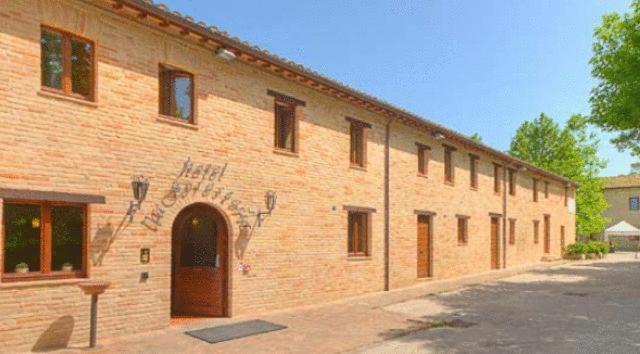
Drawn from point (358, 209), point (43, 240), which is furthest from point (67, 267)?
point (358, 209)

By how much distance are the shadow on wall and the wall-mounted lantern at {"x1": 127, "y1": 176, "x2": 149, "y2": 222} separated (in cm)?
196

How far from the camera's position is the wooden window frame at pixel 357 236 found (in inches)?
575

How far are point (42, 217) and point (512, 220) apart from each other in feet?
77.0

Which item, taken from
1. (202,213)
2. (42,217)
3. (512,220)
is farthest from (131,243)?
(512,220)

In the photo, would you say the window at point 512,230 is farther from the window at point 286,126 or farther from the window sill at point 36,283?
the window sill at point 36,283

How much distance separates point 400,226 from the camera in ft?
54.6

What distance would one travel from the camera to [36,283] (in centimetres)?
756

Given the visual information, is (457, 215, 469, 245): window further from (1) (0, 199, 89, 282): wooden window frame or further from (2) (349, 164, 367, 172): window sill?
(1) (0, 199, 89, 282): wooden window frame

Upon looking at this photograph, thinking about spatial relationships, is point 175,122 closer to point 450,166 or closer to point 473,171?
point 450,166

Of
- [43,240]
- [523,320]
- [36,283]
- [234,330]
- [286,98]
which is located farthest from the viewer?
[286,98]

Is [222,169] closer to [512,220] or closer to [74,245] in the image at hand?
[74,245]

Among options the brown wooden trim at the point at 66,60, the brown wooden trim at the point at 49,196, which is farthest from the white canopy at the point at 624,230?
the brown wooden trim at the point at 66,60

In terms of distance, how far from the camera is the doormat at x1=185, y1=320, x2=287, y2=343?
29.0 ft

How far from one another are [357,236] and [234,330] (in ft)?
20.7
